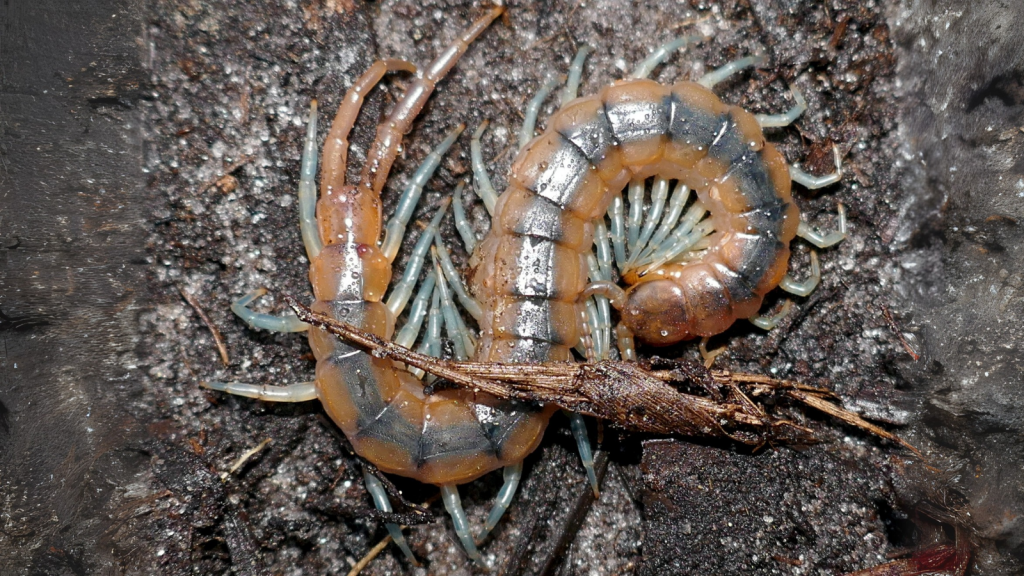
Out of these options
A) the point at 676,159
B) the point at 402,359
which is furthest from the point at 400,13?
the point at 402,359

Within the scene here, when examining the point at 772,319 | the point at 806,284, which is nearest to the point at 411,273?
the point at 772,319

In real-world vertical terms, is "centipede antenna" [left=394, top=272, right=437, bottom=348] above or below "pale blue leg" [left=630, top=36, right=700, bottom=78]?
below

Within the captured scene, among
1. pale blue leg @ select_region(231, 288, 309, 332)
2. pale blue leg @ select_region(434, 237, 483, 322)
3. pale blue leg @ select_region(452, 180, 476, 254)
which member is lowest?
pale blue leg @ select_region(231, 288, 309, 332)

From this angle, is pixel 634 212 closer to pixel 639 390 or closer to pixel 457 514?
pixel 639 390

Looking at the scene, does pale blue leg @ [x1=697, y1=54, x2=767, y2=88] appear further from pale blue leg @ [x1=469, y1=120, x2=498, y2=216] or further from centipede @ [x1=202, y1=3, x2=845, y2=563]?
pale blue leg @ [x1=469, y1=120, x2=498, y2=216]

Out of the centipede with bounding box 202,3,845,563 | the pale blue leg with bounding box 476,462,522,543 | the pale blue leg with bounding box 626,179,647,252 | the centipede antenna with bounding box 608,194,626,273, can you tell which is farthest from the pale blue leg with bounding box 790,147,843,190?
the pale blue leg with bounding box 476,462,522,543

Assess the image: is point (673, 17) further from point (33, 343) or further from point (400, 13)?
point (33, 343)
